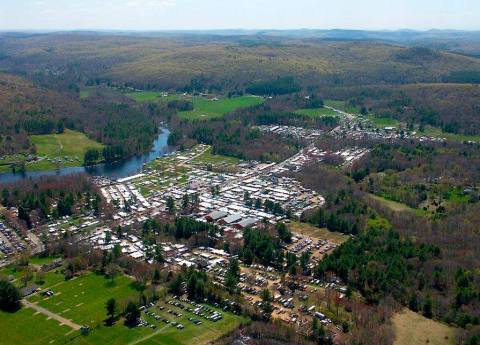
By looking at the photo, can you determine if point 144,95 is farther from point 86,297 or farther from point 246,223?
point 86,297

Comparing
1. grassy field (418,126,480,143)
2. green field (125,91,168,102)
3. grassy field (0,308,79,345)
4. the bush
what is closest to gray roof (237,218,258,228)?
grassy field (0,308,79,345)

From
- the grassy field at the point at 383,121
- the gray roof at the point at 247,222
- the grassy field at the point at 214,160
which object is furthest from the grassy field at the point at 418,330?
the grassy field at the point at 383,121

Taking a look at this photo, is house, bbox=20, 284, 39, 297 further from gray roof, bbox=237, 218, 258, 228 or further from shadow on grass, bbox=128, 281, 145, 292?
gray roof, bbox=237, 218, 258, 228

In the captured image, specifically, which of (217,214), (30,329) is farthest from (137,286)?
(217,214)

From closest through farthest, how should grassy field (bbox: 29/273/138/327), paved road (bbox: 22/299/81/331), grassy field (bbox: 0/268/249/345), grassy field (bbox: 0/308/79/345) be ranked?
grassy field (bbox: 0/268/249/345) → grassy field (bbox: 0/308/79/345) → paved road (bbox: 22/299/81/331) → grassy field (bbox: 29/273/138/327)

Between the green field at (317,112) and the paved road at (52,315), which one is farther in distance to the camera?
the green field at (317,112)

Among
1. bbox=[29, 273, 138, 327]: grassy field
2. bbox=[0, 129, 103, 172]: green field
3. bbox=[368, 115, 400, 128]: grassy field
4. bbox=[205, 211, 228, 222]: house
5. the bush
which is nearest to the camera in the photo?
bbox=[29, 273, 138, 327]: grassy field

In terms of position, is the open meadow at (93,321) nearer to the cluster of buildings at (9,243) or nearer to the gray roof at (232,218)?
the cluster of buildings at (9,243)
